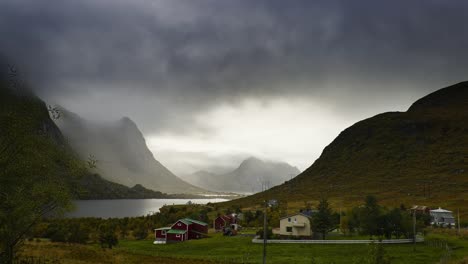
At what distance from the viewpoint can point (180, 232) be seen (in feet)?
323

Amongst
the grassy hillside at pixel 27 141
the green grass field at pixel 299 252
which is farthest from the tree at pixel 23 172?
the green grass field at pixel 299 252

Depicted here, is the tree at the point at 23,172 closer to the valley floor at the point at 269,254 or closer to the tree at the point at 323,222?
the valley floor at the point at 269,254

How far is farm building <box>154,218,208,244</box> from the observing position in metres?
97.1

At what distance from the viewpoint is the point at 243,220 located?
13938 cm

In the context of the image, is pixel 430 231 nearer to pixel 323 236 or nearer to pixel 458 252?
pixel 323 236

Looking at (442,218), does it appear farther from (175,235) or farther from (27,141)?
(27,141)

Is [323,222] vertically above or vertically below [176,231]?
above

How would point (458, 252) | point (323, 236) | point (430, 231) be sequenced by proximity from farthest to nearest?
1. point (430, 231)
2. point (323, 236)
3. point (458, 252)

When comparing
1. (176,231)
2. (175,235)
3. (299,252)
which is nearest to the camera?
(299,252)

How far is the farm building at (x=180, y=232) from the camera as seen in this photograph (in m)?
97.1

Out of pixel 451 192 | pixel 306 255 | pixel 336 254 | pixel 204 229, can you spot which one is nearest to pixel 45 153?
pixel 306 255

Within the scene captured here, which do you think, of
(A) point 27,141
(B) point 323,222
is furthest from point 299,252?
(A) point 27,141

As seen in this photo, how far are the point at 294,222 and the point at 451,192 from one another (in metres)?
119

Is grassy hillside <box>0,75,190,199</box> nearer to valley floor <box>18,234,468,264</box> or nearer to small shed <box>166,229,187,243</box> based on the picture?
valley floor <box>18,234,468,264</box>
